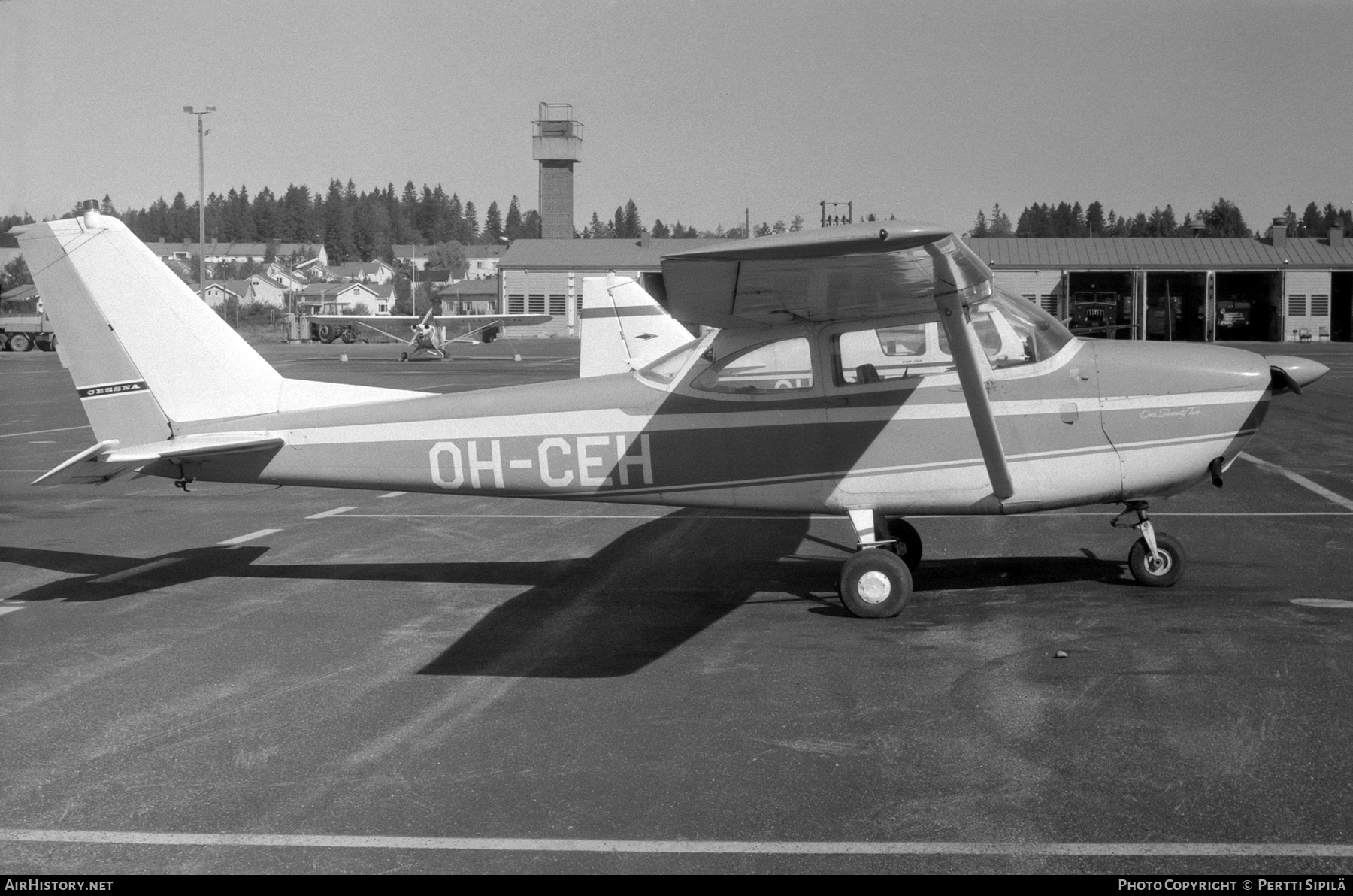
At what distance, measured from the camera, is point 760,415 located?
26.2 feet

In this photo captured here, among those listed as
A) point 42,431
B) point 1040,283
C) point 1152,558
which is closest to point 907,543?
point 1152,558

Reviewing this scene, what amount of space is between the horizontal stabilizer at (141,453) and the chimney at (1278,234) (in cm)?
7645

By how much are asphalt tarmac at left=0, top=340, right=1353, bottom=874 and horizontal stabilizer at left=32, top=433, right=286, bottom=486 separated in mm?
945

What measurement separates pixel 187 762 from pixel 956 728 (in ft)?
11.0

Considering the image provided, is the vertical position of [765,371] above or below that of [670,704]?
above

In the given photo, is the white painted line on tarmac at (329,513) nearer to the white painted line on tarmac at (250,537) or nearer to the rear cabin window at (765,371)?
the white painted line on tarmac at (250,537)

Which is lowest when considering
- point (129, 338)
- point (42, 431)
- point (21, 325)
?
point (42, 431)

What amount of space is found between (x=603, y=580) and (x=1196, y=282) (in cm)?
7349

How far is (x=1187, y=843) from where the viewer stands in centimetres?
407

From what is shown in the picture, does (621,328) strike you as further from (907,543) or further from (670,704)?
(670,704)

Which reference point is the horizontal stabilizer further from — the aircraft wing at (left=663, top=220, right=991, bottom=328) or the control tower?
the control tower

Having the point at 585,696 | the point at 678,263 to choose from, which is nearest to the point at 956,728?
the point at 585,696

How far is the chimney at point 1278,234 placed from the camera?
2867 inches

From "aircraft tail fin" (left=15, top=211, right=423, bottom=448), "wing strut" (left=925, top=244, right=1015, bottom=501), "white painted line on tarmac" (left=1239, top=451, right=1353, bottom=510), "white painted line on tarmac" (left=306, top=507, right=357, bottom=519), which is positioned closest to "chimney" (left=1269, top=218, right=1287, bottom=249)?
"white painted line on tarmac" (left=1239, top=451, right=1353, bottom=510)
